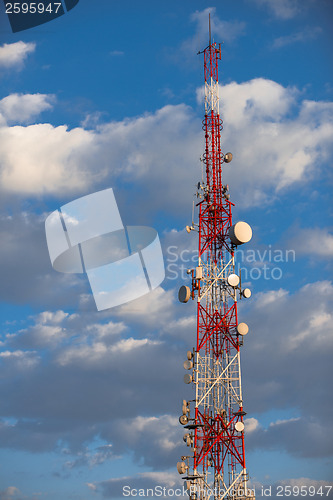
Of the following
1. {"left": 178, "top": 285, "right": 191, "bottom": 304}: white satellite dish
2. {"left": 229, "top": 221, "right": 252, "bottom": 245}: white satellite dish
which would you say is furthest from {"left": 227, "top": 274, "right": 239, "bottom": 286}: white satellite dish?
{"left": 178, "top": 285, "right": 191, "bottom": 304}: white satellite dish

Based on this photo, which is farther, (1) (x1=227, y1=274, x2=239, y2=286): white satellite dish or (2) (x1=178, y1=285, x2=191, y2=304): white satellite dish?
(2) (x1=178, y1=285, x2=191, y2=304): white satellite dish

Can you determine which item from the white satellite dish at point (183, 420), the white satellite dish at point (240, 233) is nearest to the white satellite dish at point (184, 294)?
the white satellite dish at point (240, 233)

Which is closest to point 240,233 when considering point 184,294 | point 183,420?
point 184,294

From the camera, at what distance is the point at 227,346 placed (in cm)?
8056

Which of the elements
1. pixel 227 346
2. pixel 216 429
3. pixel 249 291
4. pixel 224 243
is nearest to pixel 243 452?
pixel 216 429

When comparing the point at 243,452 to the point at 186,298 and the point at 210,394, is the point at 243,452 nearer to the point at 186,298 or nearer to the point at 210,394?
the point at 210,394

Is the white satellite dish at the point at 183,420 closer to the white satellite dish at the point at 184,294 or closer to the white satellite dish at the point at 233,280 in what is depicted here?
the white satellite dish at the point at 184,294

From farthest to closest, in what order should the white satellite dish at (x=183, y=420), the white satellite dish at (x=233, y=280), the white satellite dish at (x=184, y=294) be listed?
the white satellite dish at (x=184, y=294), the white satellite dish at (x=233, y=280), the white satellite dish at (x=183, y=420)

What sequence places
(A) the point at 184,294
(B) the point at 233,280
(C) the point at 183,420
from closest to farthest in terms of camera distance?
(C) the point at 183,420 < (B) the point at 233,280 < (A) the point at 184,294

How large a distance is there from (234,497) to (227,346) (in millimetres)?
14452

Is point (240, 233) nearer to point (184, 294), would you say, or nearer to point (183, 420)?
point (184, 294)

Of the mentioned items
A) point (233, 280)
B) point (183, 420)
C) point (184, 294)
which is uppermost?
point (233, 280)

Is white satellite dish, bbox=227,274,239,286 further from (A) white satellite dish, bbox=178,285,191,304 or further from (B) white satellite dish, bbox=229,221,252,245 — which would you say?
(A) white satellite dish, bbox=178,285,191,304

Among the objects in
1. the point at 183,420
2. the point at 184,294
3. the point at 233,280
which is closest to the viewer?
the point at 183,420
